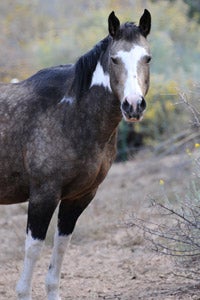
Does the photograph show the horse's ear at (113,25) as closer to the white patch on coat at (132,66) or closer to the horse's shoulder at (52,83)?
the white patch on coat at (132,66)

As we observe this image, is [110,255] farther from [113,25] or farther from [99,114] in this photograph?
[113,25]

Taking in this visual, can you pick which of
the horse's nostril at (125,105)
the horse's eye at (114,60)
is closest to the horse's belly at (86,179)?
the horse's nostril at (125,105)

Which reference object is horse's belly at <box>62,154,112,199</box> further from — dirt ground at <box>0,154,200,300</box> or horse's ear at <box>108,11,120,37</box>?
horse's ear at <box>108,11,120,37</box>

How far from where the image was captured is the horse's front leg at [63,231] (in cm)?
594

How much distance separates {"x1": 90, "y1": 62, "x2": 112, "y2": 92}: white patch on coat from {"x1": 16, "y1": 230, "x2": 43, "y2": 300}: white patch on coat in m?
1.23

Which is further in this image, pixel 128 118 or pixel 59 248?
pixel 59 248

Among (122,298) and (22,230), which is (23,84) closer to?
(122,298)

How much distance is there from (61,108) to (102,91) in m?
0.35

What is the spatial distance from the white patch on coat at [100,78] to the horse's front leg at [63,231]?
3.05 feet

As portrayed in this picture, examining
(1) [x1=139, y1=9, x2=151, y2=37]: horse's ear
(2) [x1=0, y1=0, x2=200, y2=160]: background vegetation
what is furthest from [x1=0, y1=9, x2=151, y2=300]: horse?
(2) [x1=0, y1=0, x2=200, y2=160]: background vegetation

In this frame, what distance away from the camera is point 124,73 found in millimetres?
5160

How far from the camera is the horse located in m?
5.34

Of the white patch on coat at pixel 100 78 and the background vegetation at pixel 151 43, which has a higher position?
the white patch on coat at pixel 100 78

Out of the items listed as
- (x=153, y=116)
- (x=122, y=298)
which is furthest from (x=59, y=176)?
(x=153, y=116)
